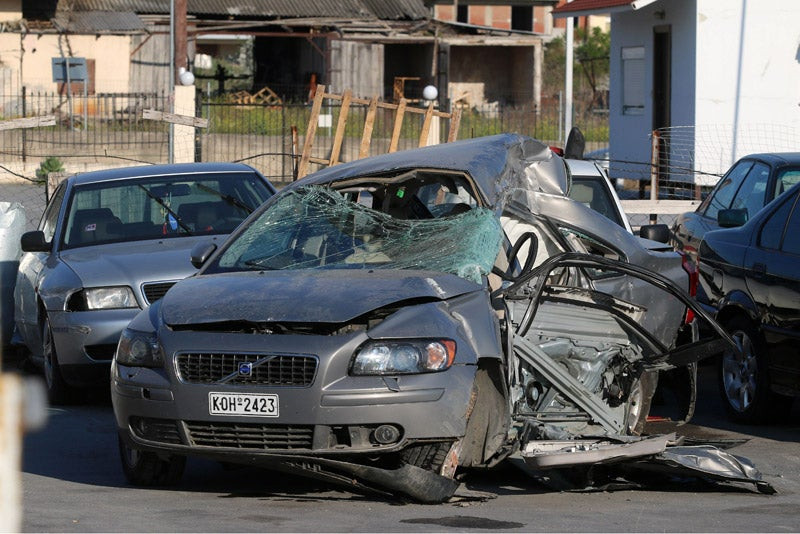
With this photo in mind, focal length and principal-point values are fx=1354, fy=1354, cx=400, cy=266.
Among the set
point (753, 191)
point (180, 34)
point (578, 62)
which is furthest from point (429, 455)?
point (578, 62)

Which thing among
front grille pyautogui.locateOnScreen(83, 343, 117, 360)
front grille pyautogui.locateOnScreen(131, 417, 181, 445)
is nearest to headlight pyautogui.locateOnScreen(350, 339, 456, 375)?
front grille pyautogui.locateOnScreen(131, 417, 181, 445)

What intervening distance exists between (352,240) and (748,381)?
326 centimetres

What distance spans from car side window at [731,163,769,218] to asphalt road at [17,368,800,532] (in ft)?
15.0

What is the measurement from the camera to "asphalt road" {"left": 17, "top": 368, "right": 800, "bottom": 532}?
6000 mm

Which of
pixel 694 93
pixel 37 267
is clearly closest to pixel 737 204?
pixel 37 267

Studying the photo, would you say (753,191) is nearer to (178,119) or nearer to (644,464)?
(644,464)

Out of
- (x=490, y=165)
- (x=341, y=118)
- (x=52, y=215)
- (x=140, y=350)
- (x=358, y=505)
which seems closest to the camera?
(x=358, y=505)

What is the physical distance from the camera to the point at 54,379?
10.1 m

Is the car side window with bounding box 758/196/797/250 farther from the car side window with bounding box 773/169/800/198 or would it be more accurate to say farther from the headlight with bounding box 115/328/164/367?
the headlight with bounding box 115/328/164/367

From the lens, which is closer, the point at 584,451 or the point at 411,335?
the point at 411,335

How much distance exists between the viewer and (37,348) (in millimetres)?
10984

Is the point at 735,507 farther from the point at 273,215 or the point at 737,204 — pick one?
the point at 737,204

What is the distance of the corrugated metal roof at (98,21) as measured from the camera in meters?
42.5

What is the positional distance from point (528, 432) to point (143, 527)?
2028 mm
